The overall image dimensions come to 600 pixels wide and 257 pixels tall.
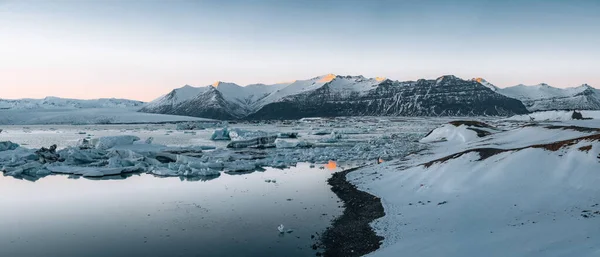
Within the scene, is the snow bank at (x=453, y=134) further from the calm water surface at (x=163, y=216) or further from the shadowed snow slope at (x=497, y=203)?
the calm water surface at (x=163, y=216)

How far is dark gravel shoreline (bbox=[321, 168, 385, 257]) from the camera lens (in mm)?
15781

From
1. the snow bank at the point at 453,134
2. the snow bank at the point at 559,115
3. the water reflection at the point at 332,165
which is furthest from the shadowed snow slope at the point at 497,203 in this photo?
the snow bank at the point at 559,115

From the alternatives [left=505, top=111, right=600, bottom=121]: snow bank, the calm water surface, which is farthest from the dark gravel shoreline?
[left=505, top=111, right=600, bottom=121]: snow bank

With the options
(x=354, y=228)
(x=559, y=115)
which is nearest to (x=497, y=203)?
(x=354, y=228)

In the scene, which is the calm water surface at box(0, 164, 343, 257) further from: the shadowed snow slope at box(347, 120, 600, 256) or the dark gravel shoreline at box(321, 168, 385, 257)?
the shadowed snow slope at box(347, 120, 600, 256)

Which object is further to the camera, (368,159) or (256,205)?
(368,159)

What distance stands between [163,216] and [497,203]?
16.2 m

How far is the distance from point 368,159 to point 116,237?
3084 centimetres

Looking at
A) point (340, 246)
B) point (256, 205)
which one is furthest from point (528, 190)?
point (256, 205)

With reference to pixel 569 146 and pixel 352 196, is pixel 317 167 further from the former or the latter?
pixel 569 146

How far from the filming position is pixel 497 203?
18.9 m

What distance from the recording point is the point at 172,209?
74.3 feet

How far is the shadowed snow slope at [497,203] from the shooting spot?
13.5 meters

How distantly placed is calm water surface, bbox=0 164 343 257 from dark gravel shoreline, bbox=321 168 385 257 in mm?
686
